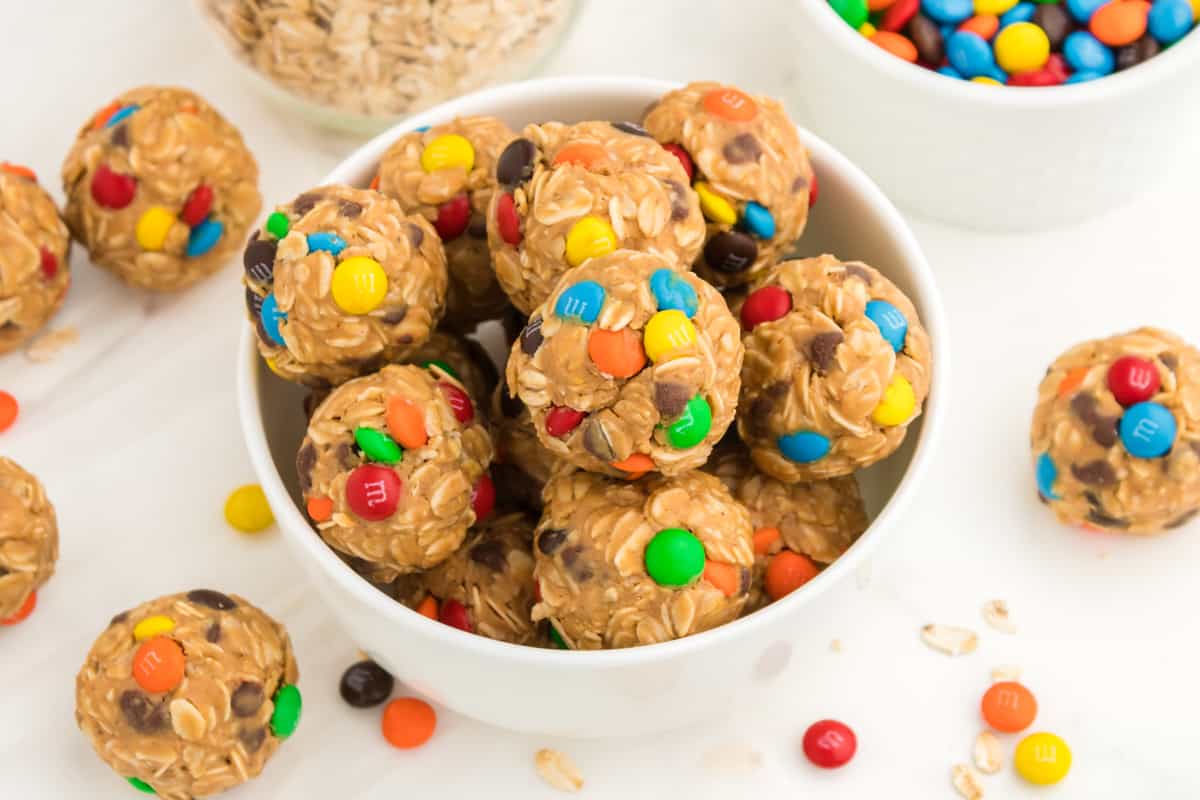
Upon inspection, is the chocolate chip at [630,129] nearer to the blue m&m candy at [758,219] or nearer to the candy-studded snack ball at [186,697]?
the blue m&m candy at [758,219]

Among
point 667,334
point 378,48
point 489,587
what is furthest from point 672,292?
point 378,48

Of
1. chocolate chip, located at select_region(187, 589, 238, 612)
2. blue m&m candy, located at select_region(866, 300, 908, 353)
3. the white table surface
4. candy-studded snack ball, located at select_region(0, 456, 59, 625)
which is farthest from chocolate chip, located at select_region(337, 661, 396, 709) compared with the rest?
blue m&m candy, located at select_region(866, 300, 908, 353)

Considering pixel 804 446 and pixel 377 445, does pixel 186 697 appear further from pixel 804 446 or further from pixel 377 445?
pixel 804 446

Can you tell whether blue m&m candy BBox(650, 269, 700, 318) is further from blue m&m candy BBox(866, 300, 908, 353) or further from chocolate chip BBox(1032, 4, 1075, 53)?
chocolate chip BBox(1032, 4, 1075, 53)

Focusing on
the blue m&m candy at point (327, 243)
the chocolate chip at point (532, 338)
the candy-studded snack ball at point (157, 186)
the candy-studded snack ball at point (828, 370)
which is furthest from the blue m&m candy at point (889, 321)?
the candy-studded snack ball at point (157, 186)

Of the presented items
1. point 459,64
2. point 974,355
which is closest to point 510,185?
point 459,64
